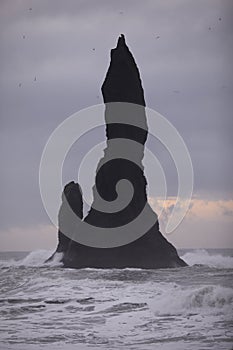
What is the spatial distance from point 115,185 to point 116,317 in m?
23.8

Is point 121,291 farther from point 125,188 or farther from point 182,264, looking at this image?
point 125,188

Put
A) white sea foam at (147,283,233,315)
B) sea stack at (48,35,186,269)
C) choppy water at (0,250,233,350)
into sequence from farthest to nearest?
1. sea stack at (48,35,186,269)
2. white sea foam at (147,283,233,315)
3. choppy water at (0,250,233,350)

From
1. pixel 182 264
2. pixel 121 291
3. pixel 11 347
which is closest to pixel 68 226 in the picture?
pixel 182 264

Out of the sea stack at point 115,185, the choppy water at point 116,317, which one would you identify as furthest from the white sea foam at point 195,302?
the sea stack at point 115,185

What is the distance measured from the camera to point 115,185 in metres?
39.3

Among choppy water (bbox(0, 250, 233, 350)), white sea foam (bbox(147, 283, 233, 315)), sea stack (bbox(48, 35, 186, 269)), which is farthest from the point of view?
sea stack (bbox(48, 35, 186, 269))

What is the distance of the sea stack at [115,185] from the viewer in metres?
36.2

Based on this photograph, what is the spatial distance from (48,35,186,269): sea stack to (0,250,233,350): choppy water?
1309 centimetres

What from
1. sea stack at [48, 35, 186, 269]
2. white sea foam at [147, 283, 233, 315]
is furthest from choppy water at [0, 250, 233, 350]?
sea stack at [48, 35, 186, 269]

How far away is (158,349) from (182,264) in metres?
25.3

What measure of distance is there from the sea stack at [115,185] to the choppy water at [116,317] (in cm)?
1309

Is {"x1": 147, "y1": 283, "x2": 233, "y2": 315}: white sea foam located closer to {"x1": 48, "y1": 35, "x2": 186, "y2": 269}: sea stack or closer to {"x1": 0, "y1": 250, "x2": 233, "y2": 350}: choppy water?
{"x1": 0, "y1": 250, "x2": 233, "y2": 350}: choppy water

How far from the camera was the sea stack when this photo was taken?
119ft

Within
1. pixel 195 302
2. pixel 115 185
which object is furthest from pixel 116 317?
pixel 115 185
